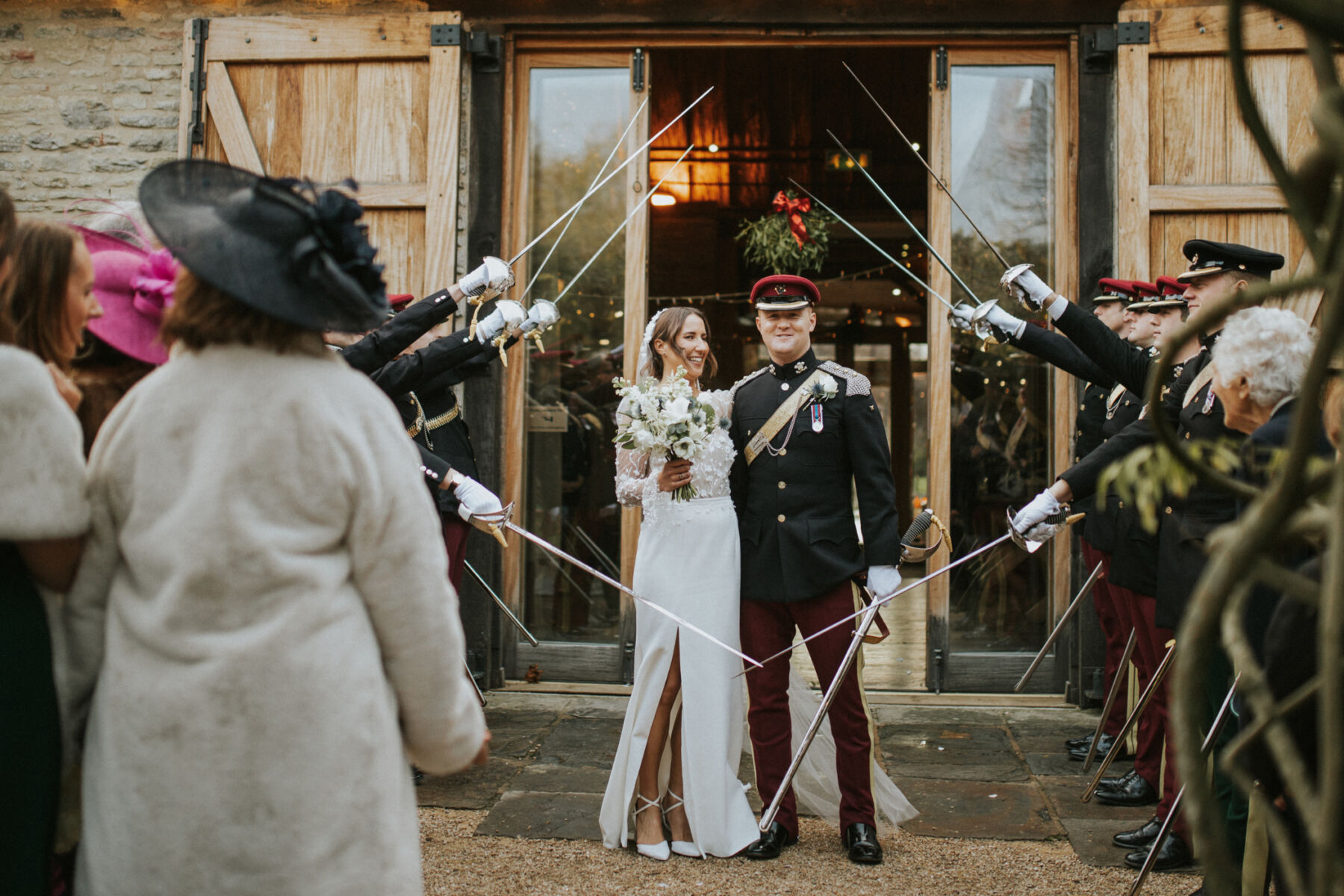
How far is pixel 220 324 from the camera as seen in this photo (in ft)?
5.50

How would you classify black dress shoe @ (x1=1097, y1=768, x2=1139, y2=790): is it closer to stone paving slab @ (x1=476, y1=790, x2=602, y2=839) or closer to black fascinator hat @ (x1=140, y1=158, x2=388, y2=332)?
stone paving slab @ (x1=476, y1=790, x2=602, y2=839)

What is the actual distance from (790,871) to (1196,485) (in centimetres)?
189

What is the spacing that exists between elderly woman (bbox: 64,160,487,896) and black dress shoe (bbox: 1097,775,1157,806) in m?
3.38

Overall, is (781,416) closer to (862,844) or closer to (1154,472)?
(862,844)

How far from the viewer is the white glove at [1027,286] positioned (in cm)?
418

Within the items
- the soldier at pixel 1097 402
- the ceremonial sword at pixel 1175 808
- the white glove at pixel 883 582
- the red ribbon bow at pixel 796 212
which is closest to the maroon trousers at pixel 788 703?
the white glove at pixel 883 582

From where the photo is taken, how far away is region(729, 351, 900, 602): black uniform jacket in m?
3.83

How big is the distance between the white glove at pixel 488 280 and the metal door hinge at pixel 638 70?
6.79 ft

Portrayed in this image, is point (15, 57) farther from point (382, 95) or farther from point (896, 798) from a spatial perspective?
point (896, 798)

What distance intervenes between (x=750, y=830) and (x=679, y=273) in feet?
23.7

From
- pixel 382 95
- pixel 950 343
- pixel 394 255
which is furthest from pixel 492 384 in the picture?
pixel 950 343

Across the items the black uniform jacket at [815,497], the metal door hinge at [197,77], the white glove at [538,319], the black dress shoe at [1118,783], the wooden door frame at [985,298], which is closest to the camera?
the black uniform jacket at [815,497]

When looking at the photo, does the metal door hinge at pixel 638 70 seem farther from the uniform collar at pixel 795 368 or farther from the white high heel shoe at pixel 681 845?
the white high heel shoe at pixel 681 845

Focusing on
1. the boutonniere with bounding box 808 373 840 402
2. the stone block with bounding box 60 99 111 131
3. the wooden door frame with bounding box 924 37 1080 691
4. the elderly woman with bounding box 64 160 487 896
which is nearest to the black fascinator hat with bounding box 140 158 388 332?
the elderly woman with bounding box 64 160 487 896
